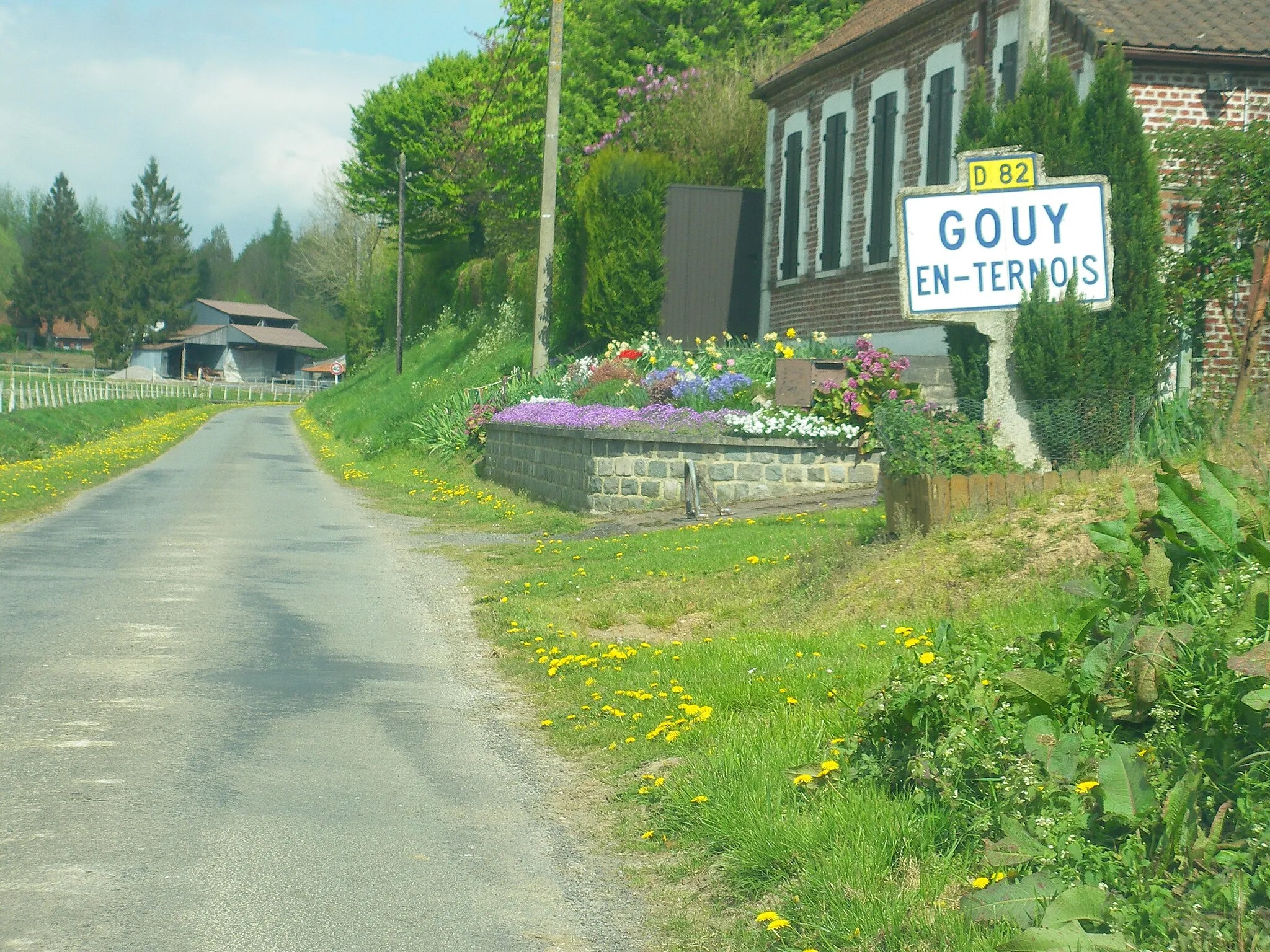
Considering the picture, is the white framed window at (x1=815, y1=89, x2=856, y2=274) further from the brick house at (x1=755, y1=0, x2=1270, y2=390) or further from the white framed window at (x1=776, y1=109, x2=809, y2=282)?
the white framed window at (x1=776, y1=109, x2=809, y2=282)

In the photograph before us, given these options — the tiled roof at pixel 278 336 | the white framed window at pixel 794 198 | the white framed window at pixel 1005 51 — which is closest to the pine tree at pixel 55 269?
the tiled roof at pixel 278 336

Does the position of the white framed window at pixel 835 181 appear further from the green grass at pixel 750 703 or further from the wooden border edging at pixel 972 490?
the wooden border edging at pixel 972 490

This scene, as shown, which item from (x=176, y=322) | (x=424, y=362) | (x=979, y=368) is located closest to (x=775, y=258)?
(x=979, y=368)

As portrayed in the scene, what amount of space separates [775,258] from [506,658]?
18.8 m

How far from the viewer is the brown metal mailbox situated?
57.5 feet

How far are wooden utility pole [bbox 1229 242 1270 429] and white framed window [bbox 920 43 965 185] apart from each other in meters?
7.70

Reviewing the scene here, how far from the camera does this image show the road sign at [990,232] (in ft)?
33.1

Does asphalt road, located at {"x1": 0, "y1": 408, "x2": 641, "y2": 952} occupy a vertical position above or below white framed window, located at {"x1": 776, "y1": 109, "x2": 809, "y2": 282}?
below

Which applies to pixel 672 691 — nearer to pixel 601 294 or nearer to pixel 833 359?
pixel 833 359

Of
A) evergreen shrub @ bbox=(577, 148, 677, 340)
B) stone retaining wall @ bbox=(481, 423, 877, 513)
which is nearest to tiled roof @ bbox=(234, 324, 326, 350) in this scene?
evergreen shrub @ bbox=(577, 148, 677, 340)

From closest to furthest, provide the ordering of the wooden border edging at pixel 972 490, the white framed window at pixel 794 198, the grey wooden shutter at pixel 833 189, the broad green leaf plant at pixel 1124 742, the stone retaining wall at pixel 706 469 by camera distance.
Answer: the broad green leaf plant at pixel 1124 742 → the wooden border edging at pixel 972 490 → the stone retaining wall at pixel 706 469 → the grey wooden shutter at pixel 833 189 → the white framed window at pixel 794 198

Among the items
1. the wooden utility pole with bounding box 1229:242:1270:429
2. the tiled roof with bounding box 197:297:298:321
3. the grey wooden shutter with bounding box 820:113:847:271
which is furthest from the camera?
the tiled roof with bounding box 197:297:298:321

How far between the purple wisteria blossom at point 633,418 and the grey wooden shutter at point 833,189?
6345mm

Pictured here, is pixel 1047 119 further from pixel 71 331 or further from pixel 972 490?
pixel 71 331
